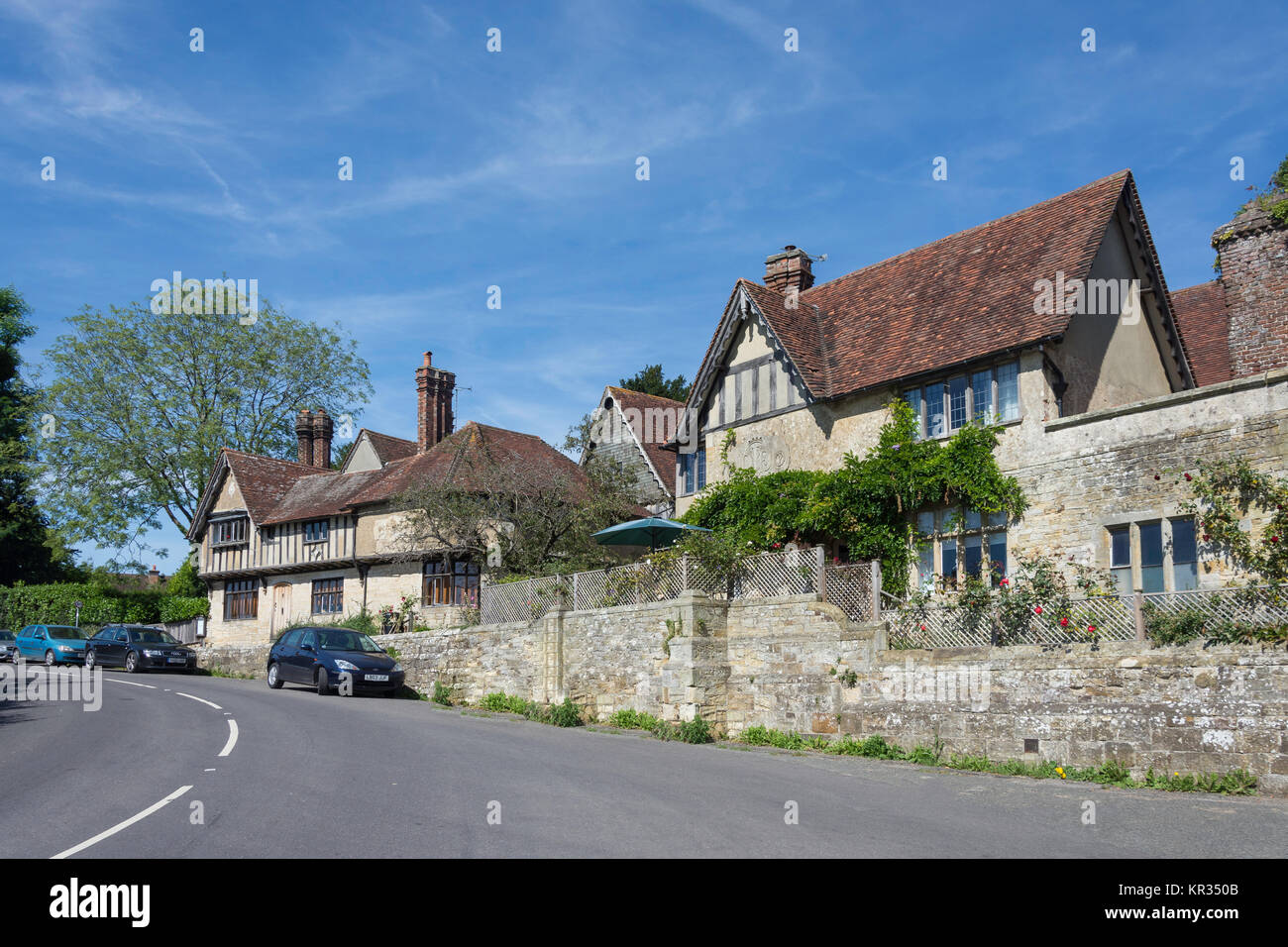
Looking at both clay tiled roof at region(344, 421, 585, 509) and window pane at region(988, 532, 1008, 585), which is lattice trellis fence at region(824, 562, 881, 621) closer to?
window pane at region(988, 532, 1008, 585)

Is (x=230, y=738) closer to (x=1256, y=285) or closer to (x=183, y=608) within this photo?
(x=1256, y=285)

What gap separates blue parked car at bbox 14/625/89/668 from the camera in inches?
1351

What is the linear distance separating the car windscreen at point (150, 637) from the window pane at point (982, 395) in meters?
27.0

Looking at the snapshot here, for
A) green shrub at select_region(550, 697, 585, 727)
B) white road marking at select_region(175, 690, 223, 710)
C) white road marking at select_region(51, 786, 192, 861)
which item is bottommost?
green shrub at select_region(550, 697, 585, 727)

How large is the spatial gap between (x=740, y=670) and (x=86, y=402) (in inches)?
1502

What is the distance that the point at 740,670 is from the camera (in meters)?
19.0

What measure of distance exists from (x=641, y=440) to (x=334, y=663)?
16.1 meters

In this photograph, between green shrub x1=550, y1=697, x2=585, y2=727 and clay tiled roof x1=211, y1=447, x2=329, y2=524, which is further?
clay tiled roof x1=211, y1=447, x2=329, y2=524

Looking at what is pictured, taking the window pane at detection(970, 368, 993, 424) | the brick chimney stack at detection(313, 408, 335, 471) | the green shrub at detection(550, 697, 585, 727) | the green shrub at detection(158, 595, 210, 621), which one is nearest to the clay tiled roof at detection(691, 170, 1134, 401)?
the window pane at detection(970, 368, 993, 424)

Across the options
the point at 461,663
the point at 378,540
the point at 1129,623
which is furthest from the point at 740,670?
the point at 378,540

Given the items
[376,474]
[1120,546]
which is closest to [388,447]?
[376,474]

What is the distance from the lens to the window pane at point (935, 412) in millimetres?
21156

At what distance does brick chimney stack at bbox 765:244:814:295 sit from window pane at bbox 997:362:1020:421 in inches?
352

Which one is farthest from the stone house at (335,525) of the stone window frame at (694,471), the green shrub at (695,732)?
the green shrub at (695,732)
